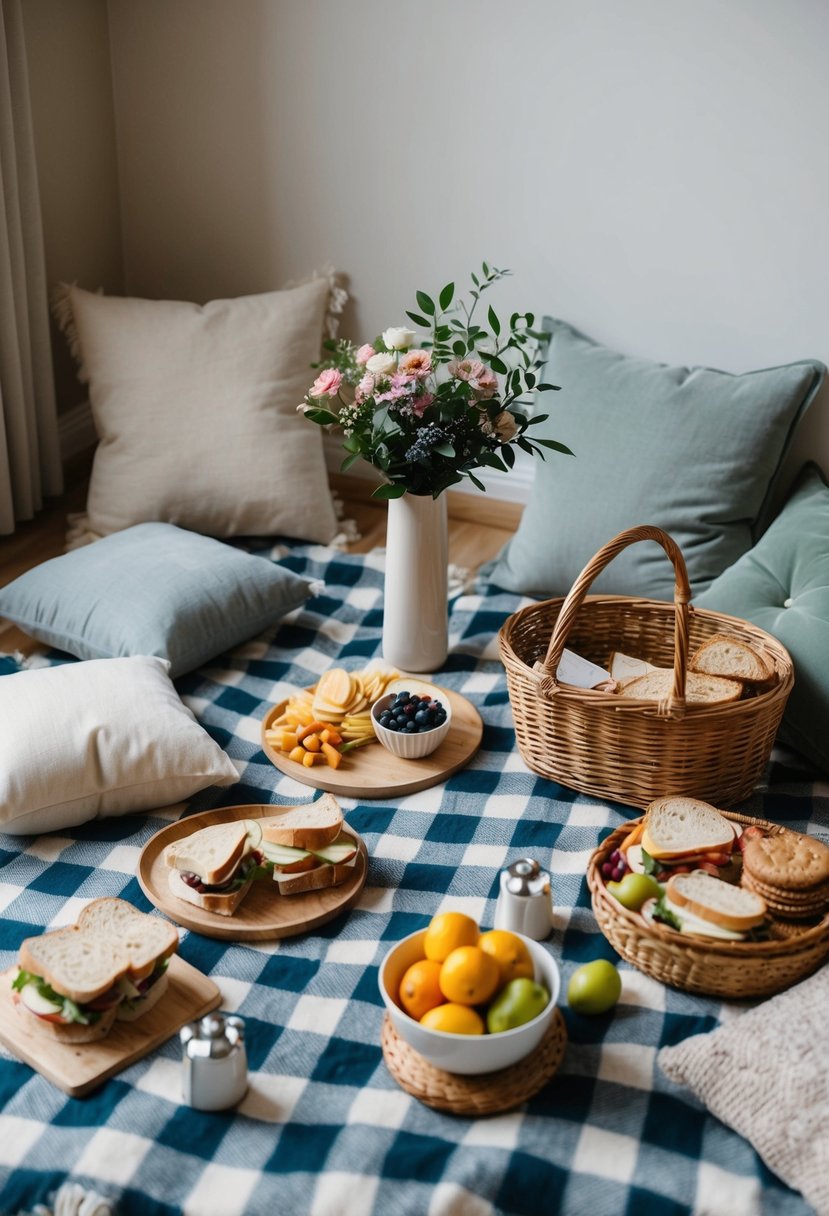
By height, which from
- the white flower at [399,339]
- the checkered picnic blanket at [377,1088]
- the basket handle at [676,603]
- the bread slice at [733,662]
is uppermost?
the white flower at [399,339]

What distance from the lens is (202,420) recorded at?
8.69 ft

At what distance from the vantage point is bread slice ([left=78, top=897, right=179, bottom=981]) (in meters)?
1.44

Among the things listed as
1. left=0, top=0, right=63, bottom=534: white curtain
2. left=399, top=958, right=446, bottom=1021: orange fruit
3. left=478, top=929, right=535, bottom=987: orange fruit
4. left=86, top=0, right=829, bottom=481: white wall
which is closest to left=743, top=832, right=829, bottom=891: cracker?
left=478, top=929, right=535, bottom=987: orange fruit

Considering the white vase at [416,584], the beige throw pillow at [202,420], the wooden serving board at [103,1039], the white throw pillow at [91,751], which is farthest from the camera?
the beige throw pillow at [202,420]

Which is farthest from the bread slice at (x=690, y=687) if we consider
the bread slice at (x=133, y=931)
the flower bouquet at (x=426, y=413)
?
the bread slice at (x=133, y=931)

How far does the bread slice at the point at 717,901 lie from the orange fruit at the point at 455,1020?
0.32m

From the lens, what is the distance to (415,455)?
1.95 meters

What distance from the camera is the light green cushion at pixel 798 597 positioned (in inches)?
75.9

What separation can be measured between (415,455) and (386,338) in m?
0.21

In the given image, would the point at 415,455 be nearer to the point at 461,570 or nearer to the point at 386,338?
the point at 386,338

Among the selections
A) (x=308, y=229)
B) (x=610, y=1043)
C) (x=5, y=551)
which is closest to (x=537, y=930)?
(x=610, y=1043)

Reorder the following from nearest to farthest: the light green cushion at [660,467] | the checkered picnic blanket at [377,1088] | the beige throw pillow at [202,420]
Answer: the checkered picnic blanket at [377,1088]
the light green cushion at [660,467]
the beige throw pillow at [202,420]

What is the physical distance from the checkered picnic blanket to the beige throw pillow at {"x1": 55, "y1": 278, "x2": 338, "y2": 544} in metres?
0.87

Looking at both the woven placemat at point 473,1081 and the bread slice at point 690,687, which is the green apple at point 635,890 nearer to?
the woven placemat at point 473,1081
